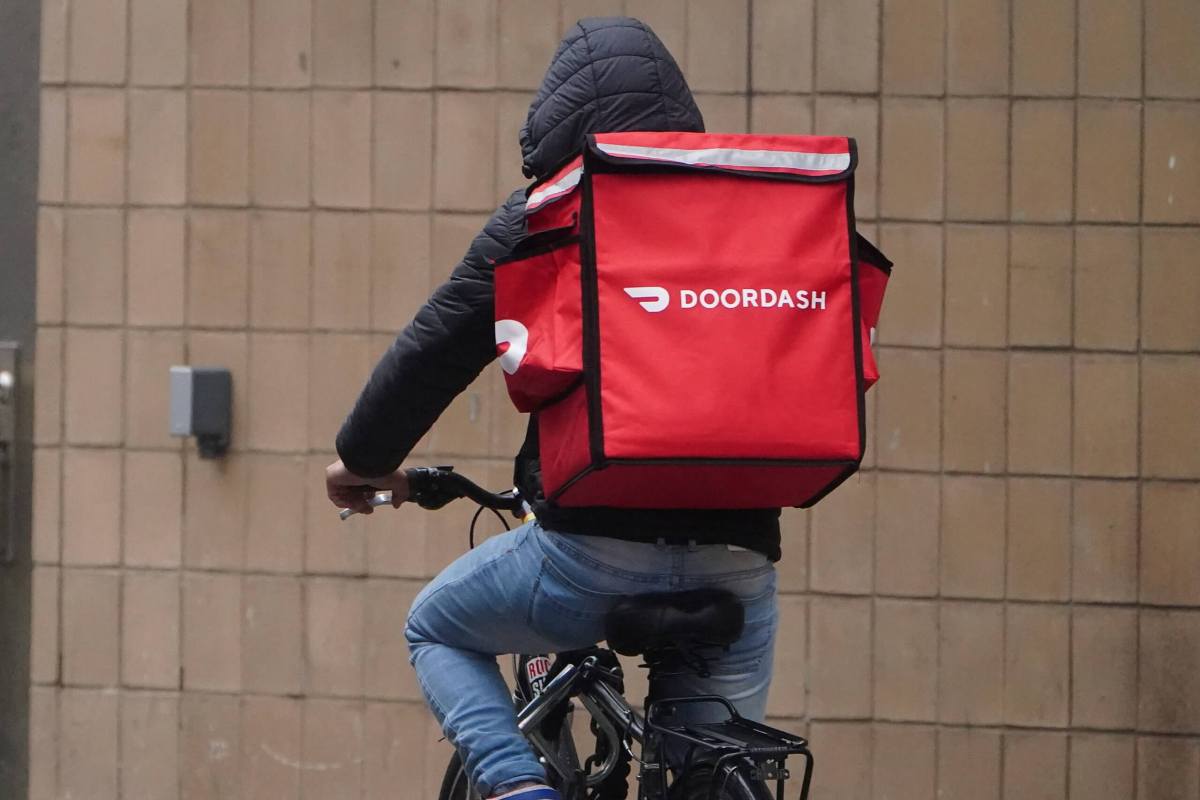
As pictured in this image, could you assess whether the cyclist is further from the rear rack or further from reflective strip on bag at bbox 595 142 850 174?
reflective strip on bag at bbox 595 142 850 174

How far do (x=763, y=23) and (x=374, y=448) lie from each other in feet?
7.92

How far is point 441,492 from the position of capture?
3.63 m

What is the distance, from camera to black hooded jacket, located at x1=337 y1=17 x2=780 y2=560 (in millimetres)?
3059

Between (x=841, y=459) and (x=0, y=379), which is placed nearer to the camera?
(x=841, y=459)

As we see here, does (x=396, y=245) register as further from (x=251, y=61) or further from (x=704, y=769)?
(x=704, y=769)

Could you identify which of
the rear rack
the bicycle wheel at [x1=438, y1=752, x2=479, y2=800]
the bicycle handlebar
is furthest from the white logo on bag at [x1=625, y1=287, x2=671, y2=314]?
the bicycle wheel at [x1=438, y1=752, x2=479, y2=800]

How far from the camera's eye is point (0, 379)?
5.38 metres

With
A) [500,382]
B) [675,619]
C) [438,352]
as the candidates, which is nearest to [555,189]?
[438,352]

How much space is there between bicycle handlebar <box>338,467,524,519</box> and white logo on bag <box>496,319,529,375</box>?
0.70 m

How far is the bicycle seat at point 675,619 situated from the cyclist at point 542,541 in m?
0.03

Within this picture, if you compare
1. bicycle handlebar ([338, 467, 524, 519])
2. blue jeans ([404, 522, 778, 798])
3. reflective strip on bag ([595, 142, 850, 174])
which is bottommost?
blue jeans ([404, 522, 778, 798])

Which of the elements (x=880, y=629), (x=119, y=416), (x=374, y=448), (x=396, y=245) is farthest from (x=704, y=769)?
(x=119, y=416)

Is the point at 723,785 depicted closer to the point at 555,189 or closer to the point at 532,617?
the point at 532,617

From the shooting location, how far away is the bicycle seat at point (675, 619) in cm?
303
